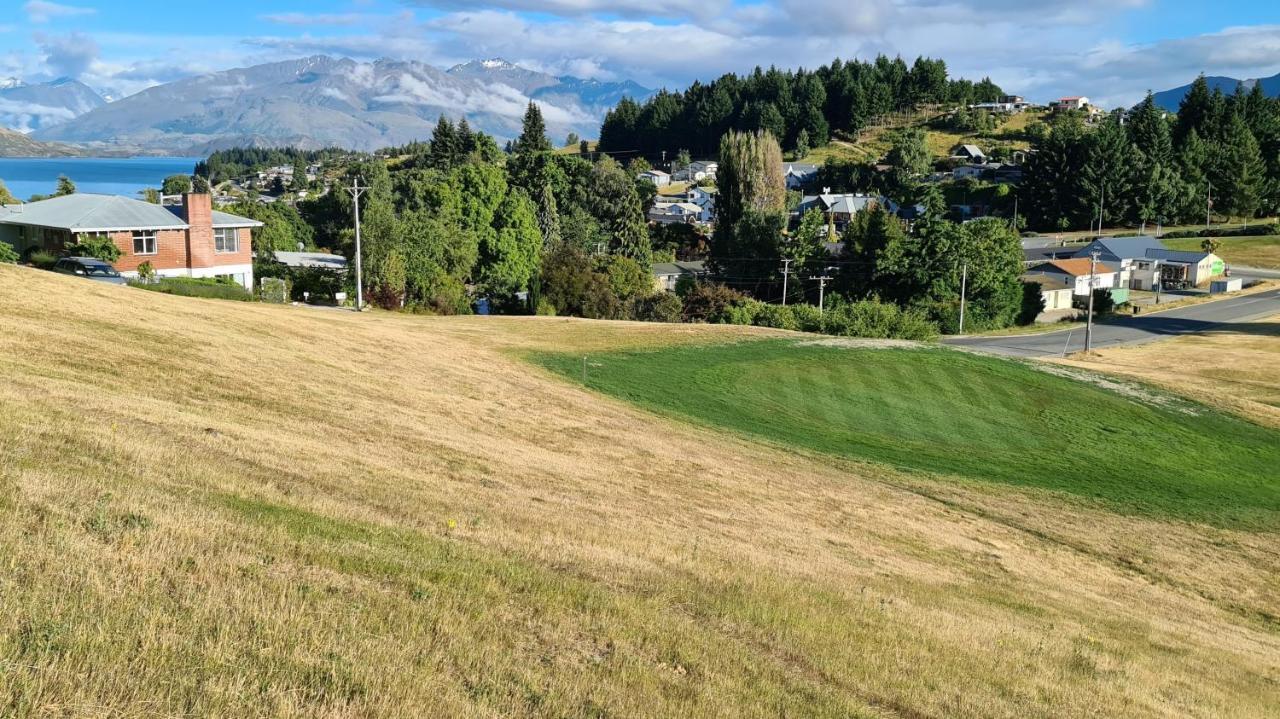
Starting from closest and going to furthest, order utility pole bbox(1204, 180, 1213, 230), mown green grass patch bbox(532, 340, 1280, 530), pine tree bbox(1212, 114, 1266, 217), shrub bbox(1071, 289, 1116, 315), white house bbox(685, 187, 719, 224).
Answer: mown green grass patch bbox(532, 340, 1280, 530)
shrub bbox(1071, 289, 1116, 315)
pine tree bbox(1212, 114, 1266, 217)
utility pole bbox(1204, 180, 1213, 230)
white house bbox(685, 187, 719, 224)

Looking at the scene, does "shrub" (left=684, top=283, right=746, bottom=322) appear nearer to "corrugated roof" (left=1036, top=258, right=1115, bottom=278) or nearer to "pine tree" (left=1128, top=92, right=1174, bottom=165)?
"corrugated roof" (left=1036, top=258, right=1115, bottom=278)

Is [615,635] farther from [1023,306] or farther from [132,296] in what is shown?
[1023,306]

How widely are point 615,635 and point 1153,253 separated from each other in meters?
130

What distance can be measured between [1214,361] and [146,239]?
80008mm

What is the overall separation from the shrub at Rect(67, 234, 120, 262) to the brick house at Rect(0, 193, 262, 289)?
0.69 meters

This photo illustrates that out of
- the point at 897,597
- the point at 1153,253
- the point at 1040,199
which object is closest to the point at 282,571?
the point at 897,597

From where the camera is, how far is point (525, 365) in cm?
3947

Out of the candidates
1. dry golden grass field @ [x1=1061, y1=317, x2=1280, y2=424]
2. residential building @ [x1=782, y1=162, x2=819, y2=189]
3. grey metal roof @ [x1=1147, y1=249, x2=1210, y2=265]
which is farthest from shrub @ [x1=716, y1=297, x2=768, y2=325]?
residential building @ [x1=782, y1=162, x2=819, y2=189]

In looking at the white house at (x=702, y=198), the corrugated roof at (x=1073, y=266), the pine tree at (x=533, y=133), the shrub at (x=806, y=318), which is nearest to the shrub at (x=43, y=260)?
the shrub at (x=806, y=318)

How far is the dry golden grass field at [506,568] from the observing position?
8.73 m

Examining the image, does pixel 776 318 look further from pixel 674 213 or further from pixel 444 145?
pixel 444 145

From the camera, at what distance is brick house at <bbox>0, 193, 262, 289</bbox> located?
57750mm

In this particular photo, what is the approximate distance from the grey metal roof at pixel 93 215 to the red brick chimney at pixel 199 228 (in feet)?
2.79

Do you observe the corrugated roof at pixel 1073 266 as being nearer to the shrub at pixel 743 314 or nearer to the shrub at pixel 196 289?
the shrub at pixel 743 314
